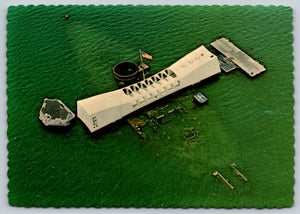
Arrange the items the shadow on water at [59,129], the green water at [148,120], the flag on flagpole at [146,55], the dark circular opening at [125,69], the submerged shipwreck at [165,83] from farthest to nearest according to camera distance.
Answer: the dark circular opening at [125,69] < the flag on flagpole at [146,55] < the shadow on water at [59,129] < the submerged shipwreck at [165,83] < the green water at [148,120]

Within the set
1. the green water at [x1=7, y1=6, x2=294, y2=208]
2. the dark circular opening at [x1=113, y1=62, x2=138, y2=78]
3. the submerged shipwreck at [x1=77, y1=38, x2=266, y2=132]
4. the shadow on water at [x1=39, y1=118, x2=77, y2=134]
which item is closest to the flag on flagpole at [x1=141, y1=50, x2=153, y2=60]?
the dark circular opening at [x1=113, y1=62, x2=138, y2=78]

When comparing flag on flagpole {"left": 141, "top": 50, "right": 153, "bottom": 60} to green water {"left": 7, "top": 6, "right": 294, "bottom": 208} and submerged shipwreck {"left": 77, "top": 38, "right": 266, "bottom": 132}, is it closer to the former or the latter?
green water {"left": 7, "top": 6, "right": 294, "bottom": 208}

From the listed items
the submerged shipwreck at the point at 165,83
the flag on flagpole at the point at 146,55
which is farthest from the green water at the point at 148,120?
the flag on flagpole at the point at 146,55

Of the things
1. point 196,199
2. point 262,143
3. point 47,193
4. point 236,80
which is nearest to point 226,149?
point 262,143

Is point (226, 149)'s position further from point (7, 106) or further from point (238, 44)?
point (7, 106)

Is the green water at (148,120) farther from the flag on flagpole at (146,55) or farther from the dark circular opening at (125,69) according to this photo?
the flag on flagpole at (146,55)

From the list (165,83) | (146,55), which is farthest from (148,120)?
(146,55)
